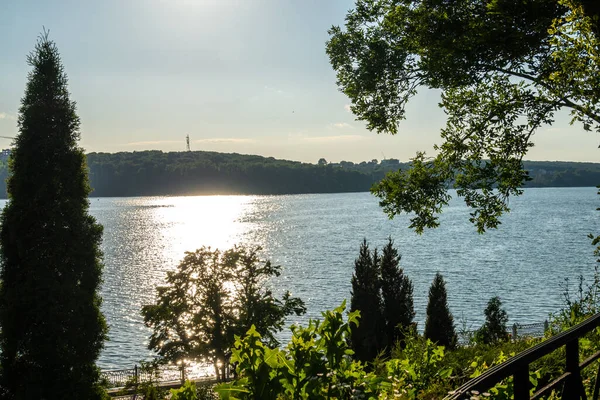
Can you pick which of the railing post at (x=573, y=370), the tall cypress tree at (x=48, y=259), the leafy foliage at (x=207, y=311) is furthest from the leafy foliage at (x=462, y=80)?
the leafy foliage at (x=207, y=311)

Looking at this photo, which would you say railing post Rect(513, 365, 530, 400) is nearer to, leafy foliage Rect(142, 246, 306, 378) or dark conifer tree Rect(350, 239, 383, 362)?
leafy foliage Rect(142, 246, 306, 378)

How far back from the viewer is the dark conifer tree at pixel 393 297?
3769 centimetres

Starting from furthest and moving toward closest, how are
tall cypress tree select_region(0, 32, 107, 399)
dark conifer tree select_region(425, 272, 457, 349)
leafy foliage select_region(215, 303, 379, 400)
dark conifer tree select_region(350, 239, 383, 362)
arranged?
dark conifer tree select_region(350, 239, 383, 362) → dark conifer tree select_region(425, 272, 457, 349) → tall cypress tree select_region(0, 32, 107, 399) → leafy foliage select_region(215, 303, 379, 400)

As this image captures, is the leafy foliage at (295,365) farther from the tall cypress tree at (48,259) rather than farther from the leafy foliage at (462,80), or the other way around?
the tall cypress tree at (48,259)

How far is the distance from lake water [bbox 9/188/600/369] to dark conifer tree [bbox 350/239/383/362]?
24.6 ft

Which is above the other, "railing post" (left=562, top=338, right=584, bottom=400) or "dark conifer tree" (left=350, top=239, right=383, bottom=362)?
"railing post" (left=562, top=338, right=584, bottom=400)

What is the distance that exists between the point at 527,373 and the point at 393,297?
36949 millimetres

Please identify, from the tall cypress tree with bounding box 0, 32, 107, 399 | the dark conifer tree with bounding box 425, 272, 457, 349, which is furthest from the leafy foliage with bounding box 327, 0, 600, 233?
the dark conifer tree with bounding box 425, 272, 457, 349

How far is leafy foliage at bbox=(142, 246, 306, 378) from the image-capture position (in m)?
23.6

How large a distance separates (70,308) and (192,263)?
8607 mm

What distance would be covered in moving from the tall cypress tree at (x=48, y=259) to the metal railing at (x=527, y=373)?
1612cm

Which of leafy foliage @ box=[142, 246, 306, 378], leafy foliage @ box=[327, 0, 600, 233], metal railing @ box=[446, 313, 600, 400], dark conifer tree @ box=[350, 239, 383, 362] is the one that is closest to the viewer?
metal railing @ box=[446, 313, 600, 400]

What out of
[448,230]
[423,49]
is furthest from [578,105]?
[448,230]

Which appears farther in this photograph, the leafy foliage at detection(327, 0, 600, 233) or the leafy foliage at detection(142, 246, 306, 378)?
the leafy foliage at detection(142, 246, 306, 378)
